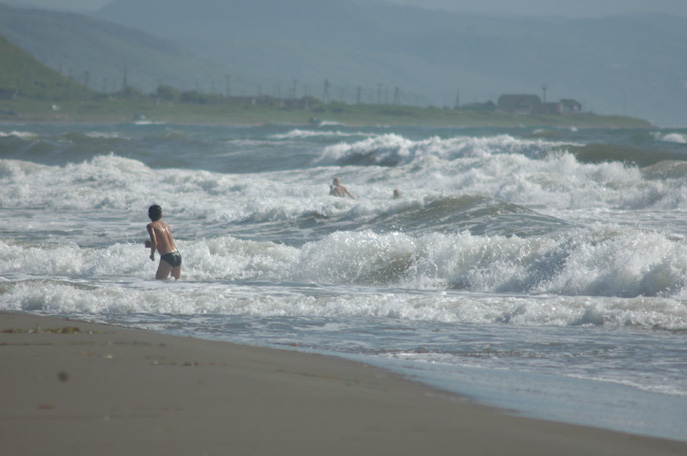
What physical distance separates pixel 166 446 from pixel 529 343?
500cm

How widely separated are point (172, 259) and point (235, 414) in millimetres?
8089

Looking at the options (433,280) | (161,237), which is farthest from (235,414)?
(433,280)

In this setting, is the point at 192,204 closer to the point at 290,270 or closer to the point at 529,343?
the point at 290,270

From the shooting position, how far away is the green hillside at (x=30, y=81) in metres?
149

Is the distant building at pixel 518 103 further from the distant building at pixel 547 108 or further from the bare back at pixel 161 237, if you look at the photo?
the bare back at pixel 161 237

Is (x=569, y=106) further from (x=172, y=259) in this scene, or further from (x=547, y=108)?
(x=172, y=259)

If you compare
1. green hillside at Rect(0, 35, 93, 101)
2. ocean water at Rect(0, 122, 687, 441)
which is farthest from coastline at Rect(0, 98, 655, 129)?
ocean water at Rect(0, 122, 687, 441)

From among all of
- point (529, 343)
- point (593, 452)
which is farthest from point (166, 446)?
point (529, 343)

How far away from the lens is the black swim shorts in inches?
483

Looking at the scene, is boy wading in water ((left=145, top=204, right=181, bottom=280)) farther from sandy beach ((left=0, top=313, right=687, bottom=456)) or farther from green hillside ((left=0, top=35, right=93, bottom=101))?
green hillside ((left=0, top=35, right=93, bottom=101))

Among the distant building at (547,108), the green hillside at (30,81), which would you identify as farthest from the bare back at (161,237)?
the distant building at (547,108)

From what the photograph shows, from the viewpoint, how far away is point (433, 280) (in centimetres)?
1286

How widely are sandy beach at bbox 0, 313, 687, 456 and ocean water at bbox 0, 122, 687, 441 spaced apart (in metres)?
0.57

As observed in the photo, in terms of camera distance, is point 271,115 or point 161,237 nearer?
point 161,237
